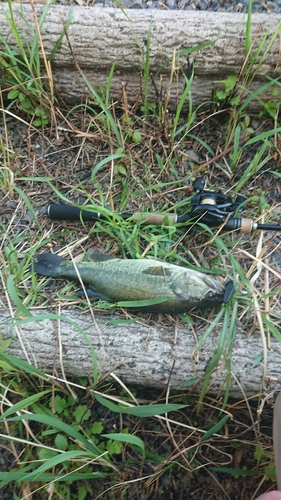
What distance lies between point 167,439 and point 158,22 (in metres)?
2.28

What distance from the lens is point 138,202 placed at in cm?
240

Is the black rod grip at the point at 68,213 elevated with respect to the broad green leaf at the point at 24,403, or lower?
elevated

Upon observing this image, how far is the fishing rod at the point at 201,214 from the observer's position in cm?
215

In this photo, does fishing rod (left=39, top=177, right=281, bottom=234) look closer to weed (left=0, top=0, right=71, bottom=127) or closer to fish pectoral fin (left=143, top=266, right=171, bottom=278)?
fish pectoral fin (left=143, top=266, right=171, bottom=278)

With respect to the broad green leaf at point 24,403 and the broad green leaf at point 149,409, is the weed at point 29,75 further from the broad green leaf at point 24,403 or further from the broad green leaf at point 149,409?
the broad green leaf at point 149,409

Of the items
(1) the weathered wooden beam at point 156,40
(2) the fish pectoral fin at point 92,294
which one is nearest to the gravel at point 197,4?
(1) the weathered wooden beam at point 156,40

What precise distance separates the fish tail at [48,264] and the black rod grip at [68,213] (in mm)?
244

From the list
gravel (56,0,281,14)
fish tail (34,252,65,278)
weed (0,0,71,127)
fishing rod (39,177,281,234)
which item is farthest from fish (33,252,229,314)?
gravel (56,0,281,14)

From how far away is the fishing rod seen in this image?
215 cm

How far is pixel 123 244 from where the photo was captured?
225 cm

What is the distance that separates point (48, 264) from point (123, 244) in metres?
0.42

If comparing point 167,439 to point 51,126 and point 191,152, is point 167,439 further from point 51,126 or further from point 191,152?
point 51,126

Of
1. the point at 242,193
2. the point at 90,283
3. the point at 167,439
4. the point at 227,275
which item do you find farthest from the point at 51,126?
the point at 167,439

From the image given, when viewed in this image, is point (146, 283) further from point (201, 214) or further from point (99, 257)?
point (201, 214)
